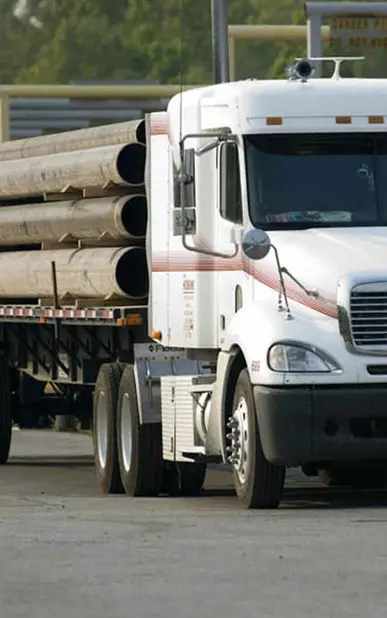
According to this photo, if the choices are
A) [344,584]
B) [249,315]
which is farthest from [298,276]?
[344,584]

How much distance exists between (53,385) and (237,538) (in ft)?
34.8

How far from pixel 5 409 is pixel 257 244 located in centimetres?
811

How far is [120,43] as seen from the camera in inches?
4665

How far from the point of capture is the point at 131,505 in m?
17.2

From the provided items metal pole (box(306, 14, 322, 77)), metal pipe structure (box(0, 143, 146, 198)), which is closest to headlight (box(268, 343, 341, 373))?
metal pipe structure (box(0, 143, 146, 198))

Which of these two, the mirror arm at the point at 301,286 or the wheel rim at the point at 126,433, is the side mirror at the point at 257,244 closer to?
the mirror arm at the point at 301,286

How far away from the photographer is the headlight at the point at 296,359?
51.5 ft

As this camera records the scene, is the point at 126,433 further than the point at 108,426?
No

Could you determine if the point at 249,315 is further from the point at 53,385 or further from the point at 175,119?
the point at 53,385

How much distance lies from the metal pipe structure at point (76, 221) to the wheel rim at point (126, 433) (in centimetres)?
141

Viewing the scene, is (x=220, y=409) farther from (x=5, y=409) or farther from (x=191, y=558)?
(x=5, y=409)

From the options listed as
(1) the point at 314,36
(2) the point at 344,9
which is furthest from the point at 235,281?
(2) the point at 344,9

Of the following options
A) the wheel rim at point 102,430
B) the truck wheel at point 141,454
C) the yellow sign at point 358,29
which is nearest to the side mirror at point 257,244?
the truck wheel at point 141,454

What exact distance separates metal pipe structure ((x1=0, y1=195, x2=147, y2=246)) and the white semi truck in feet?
0.08
